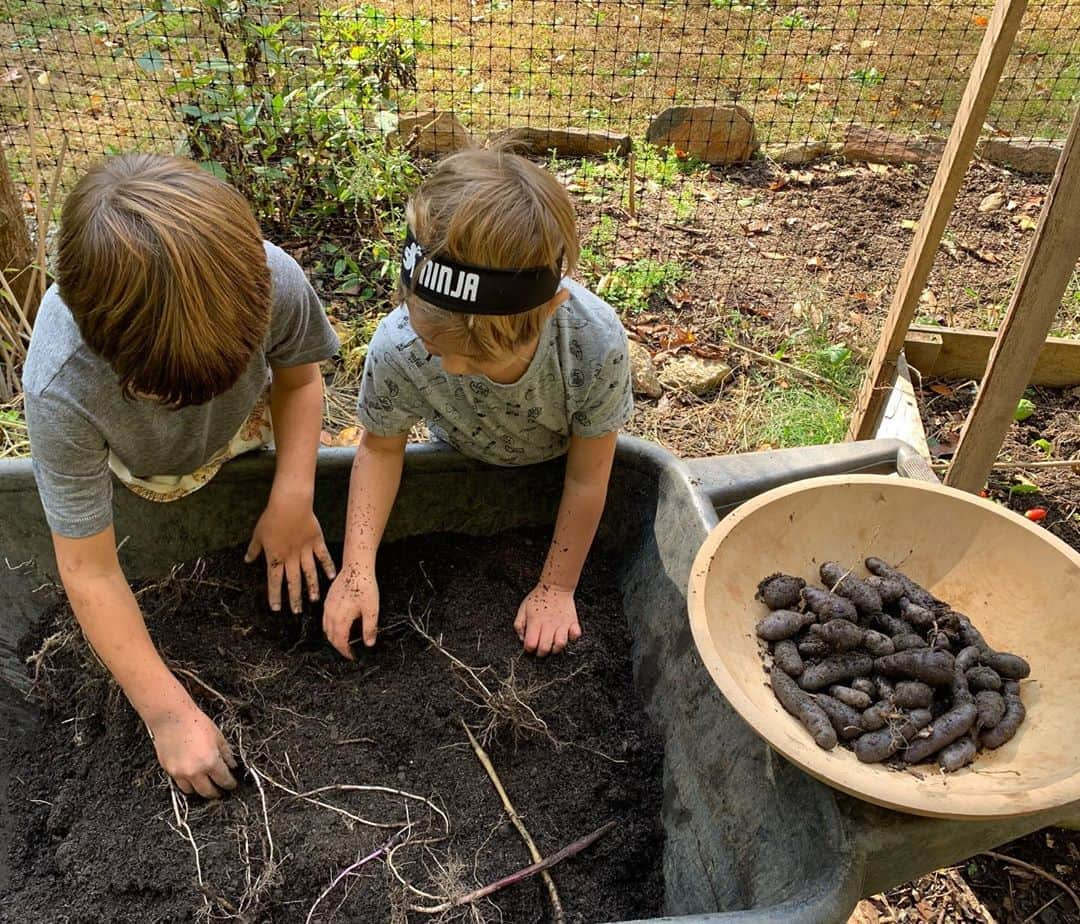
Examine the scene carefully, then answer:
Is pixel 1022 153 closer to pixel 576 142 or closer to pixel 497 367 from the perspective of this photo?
pixel 576 142

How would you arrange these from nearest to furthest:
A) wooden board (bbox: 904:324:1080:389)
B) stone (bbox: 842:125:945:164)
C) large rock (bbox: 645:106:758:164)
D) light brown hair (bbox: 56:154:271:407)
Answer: light brown hair (bbox: 56:154:271:407) → wooden board (bbox: 904:324:1080:389) → large rock (bbox: 645:106:758:164) → stone (bbox: 842:125:945:164)

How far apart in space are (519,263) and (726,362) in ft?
6.59

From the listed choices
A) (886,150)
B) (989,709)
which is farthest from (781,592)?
(886,150)

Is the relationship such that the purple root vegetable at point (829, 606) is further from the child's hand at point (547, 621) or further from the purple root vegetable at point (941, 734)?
the child's hand at point (547, 621)

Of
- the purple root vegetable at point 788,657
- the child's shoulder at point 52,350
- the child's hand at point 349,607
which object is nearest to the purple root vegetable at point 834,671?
the purple root vegetable at point 788,657

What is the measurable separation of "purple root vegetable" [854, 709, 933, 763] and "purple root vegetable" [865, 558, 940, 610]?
232 mm

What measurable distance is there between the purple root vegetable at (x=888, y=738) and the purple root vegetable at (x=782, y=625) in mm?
193

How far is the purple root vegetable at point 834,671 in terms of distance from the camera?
1.27 metres

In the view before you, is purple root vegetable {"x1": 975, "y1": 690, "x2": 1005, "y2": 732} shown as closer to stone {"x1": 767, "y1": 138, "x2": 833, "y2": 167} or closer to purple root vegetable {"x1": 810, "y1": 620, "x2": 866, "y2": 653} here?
purple root vegetable {"x1": 810, "y1": 620, "x2": 866, "y2": 653}

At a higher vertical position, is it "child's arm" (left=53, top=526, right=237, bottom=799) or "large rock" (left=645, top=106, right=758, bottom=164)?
"large rock" (left=645, top=106, right=758, bottom=164)

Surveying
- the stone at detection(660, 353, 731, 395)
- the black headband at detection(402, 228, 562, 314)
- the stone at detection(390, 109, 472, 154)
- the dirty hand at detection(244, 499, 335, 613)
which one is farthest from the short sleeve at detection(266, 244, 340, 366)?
the stone at detection(390, 109, 472, 154)

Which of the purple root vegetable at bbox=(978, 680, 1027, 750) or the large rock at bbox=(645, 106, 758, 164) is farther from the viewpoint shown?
the large rock at bbox=(645, 106, 758, 164)

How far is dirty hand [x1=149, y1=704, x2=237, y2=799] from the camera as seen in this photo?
1.39 meters

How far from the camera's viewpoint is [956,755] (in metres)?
1.17
